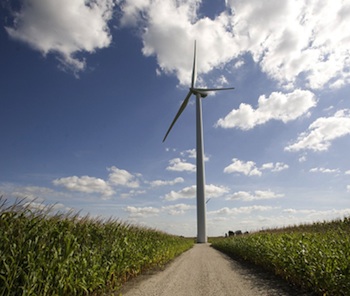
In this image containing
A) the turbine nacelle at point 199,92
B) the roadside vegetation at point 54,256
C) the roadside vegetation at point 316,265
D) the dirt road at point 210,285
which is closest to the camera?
the roadside vegetation at point 54,256

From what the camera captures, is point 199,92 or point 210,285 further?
point 199,92

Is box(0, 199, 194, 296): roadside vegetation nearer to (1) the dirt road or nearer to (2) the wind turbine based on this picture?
(1) the dirt road

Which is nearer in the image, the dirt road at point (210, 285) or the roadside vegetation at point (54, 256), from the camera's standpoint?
the roadside vegetation at point (54, 256)

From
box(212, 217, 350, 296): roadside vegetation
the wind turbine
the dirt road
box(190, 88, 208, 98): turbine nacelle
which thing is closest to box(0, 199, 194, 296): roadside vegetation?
the dirt road

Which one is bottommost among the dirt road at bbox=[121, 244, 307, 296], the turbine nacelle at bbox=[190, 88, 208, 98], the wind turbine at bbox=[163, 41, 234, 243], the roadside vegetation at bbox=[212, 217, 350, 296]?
the dirt road at bbox=[121, 244, 307, 296]

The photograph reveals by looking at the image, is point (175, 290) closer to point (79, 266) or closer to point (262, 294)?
point (262, 294)

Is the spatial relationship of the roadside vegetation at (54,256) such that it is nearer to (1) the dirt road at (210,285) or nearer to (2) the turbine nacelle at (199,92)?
(1) the dirt road at (210,285)

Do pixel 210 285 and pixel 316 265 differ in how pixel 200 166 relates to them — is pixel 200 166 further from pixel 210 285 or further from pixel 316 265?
pixel 316 265

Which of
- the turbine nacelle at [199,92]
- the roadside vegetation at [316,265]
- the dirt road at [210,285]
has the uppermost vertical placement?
the turbine nacelle at [199,92]

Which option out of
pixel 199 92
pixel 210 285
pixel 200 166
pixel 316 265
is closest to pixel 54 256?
pixel 210 285

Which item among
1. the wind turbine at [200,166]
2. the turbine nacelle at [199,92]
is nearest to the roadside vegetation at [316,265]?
the wind turbine at [200,166]

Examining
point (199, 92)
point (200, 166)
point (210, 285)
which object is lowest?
point (210, 285)

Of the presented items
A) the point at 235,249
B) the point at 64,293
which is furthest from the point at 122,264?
the point at 235,249

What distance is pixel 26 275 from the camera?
6922mm
